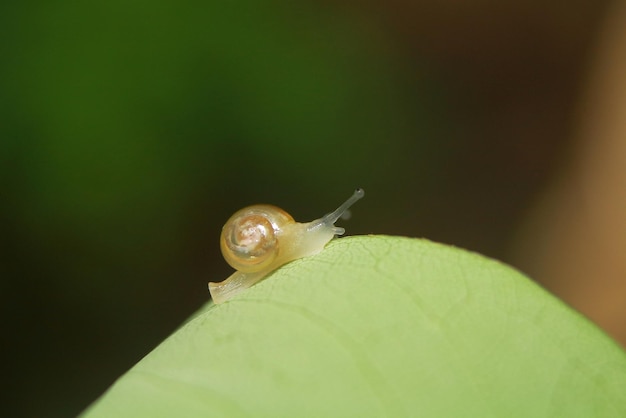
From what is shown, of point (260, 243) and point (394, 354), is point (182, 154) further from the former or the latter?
point (394, 354)

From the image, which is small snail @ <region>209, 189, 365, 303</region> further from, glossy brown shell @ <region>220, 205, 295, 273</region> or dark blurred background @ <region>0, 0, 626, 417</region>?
dark blurred background @ <region>0, 0, 626, 417</region>

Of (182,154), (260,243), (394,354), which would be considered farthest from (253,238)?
(182,154)

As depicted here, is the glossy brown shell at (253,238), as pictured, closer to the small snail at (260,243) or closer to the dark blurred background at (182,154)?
the small snail at (260,243)

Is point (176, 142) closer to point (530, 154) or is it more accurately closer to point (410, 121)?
point (410, 121)

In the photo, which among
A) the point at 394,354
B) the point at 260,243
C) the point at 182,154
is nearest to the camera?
the point at 394,354

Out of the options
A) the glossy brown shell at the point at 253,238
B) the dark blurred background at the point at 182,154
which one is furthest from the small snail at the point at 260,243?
the dark blurred background at the point at 182,154

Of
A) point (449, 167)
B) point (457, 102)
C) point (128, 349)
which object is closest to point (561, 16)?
point (457, 102)

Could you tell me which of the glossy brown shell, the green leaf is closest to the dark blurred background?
the glossy brown shell
